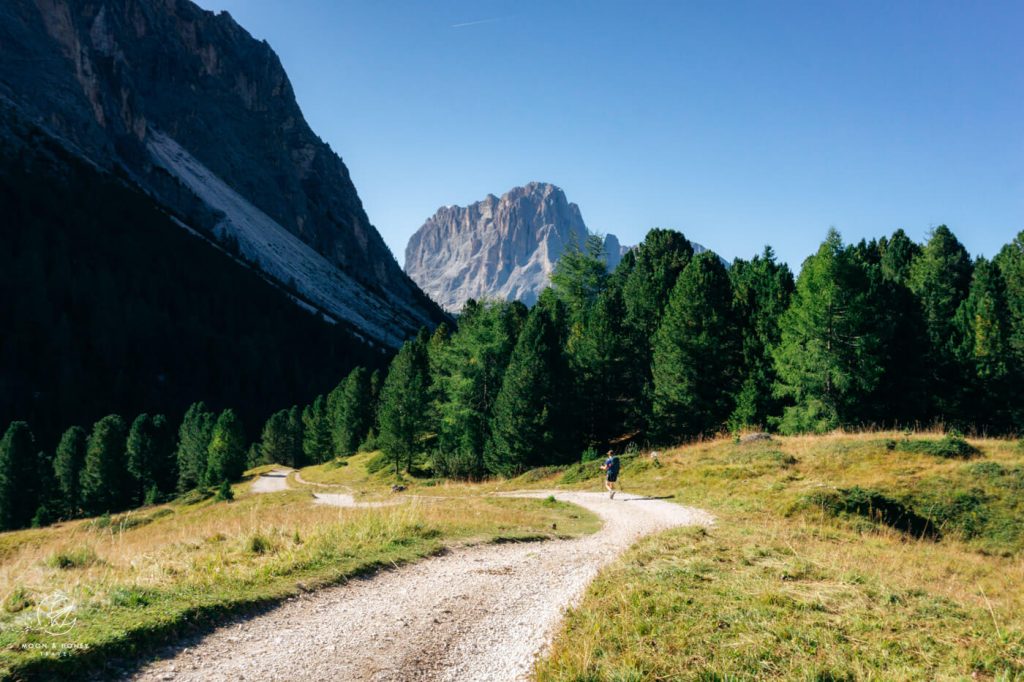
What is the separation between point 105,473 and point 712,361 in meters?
76.3

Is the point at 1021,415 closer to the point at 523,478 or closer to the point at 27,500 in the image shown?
the point at 523,478

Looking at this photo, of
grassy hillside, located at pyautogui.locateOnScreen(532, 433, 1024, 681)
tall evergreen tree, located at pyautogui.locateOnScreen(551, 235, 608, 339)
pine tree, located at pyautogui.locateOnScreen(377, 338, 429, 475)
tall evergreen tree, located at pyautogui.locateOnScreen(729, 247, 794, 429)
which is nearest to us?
grassy hillside, located at pyautogui.locateOnScreen(532, 433, 1024, 681)

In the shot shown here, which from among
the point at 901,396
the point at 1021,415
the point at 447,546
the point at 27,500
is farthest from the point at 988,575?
the point at 27,500

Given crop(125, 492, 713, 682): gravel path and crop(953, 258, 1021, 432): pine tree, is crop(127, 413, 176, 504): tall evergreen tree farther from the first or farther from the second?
crop(953, 258, 1021, 432): pine tree

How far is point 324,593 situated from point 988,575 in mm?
16407

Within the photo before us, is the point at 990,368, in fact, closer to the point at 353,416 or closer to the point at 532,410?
the point at 532,410

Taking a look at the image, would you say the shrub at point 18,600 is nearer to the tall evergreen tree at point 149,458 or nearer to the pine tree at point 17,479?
the tall evergreen tree at point 149,458

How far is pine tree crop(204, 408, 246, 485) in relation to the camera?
241 ft

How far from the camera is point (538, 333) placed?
39312 millimetres

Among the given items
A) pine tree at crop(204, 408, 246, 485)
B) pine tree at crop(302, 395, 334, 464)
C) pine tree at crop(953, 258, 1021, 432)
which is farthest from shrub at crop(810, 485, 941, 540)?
pine tree at crop(302, 395, 334, 464)

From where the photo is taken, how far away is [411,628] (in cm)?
794

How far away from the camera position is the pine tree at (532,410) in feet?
123

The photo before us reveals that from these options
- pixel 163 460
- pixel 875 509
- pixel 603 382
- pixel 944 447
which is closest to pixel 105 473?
pixel 163 460

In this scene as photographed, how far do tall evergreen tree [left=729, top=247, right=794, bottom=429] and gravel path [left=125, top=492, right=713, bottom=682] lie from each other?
1114 inches
